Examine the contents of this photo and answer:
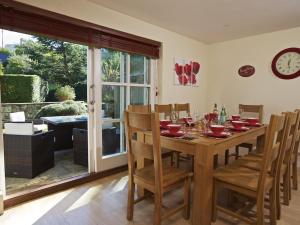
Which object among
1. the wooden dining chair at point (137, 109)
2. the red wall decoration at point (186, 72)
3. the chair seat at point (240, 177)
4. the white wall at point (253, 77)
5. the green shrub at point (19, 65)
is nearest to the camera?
the chair seat at point (240, 177)

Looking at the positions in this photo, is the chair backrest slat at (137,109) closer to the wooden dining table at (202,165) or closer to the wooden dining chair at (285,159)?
the wooden dining table at (202,165)

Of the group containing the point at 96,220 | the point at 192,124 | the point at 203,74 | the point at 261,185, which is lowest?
the point at 96,220

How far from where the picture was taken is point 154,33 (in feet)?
11.1

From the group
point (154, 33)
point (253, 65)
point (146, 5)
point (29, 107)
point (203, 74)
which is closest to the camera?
point (146, 5)

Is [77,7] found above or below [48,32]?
above

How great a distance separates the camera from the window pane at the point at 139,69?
3.27 m

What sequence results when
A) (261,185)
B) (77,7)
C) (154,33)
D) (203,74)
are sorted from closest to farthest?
(261,185)
(77,7)
(154,33)
(203,74)

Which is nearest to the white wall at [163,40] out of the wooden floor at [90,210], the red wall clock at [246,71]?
the red wall clock at [246,71]

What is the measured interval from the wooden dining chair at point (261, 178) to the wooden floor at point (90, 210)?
303mm

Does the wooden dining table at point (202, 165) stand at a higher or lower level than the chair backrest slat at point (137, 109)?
lower

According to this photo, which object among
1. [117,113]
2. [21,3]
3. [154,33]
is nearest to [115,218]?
[117,113]

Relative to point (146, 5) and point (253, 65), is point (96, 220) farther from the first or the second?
point (253, 65)

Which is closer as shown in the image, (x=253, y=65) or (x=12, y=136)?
(x=12, y=136)

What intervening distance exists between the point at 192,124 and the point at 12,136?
90.6 inches
